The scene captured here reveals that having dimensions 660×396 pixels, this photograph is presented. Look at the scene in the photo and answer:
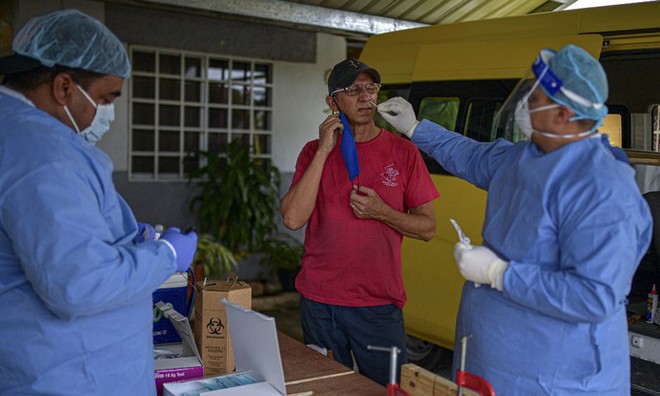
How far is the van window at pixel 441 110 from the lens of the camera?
14.3 ft

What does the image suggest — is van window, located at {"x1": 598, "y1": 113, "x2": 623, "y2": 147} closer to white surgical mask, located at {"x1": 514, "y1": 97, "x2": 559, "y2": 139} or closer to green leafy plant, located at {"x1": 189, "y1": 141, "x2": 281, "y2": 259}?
white surgical mask, located at {"x1": 514, "y1": 97, "x2": 559, "y2": 139}

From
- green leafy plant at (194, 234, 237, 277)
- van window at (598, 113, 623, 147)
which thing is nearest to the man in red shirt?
van window at (598, 113, 623, 147)

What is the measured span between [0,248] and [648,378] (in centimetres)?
339

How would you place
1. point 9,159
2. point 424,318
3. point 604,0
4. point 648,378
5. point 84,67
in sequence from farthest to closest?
point 604,0 < point 424,318 < point 648,378 < point 84,67 < point 9,159

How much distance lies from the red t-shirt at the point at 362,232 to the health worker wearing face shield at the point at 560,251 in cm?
75

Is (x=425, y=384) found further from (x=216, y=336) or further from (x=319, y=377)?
(x=216, y=336)

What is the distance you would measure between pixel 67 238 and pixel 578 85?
4.20 ft

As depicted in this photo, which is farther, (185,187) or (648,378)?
(185,187)

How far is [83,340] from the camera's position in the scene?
1.59m

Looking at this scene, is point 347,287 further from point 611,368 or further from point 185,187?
point 185,187

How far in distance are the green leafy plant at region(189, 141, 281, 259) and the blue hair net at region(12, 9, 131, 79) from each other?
4796 mm

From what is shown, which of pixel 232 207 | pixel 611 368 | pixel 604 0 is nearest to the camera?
pixel 611 368

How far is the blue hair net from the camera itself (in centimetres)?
161

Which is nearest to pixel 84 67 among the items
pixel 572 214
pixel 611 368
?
pixel 572 214
